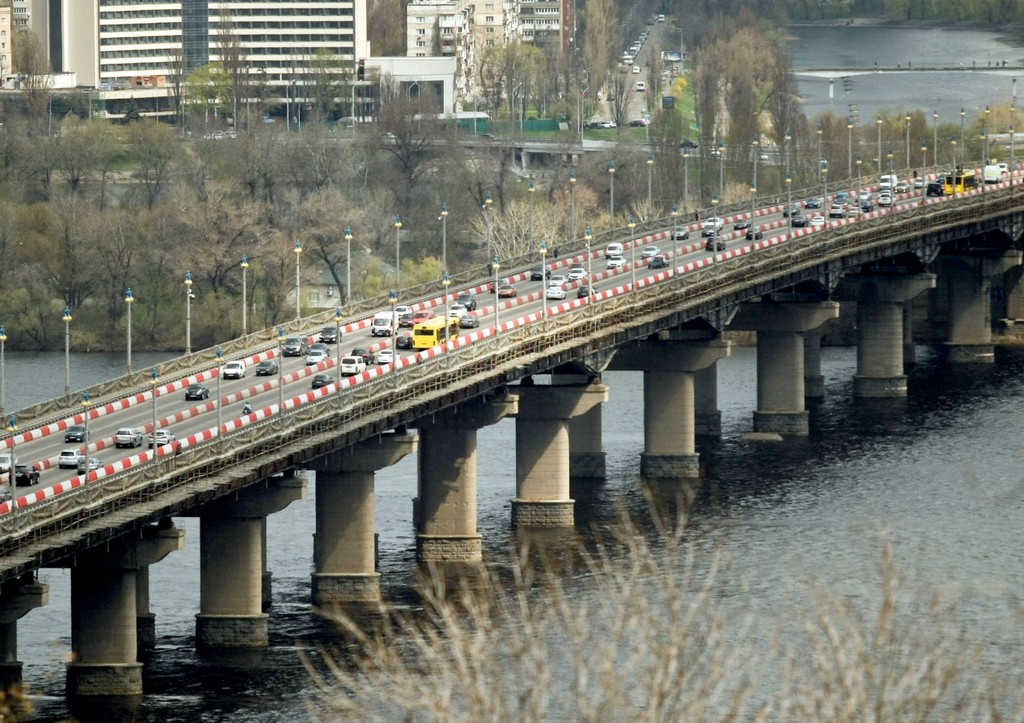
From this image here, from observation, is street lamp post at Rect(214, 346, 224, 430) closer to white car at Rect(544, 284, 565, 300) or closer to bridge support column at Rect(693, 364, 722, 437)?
white car at Rect(544, 284, 565, 300)

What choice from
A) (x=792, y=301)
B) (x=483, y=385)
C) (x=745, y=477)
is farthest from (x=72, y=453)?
(x=792, y=301)

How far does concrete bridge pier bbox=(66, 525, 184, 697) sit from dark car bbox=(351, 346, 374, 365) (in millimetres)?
34026

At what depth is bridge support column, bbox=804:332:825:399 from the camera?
6945 inches

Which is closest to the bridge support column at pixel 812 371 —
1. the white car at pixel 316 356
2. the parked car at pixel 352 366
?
the white car at pixel 316 356

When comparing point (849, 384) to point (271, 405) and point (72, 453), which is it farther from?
point (72, 453)

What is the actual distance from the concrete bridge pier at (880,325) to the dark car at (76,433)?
74.2 m

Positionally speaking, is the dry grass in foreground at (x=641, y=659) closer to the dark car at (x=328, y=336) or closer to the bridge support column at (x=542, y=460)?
the bridge support column at (x=542, y=460)

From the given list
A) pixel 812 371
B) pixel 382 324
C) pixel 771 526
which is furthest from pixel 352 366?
pixel 812 371

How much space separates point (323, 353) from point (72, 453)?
26.4m

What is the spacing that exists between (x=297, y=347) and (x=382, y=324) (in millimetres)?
6793

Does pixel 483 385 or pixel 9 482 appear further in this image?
pixel 483 385

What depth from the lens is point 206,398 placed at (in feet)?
400

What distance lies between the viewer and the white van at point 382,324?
140m

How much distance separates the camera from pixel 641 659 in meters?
91.1
